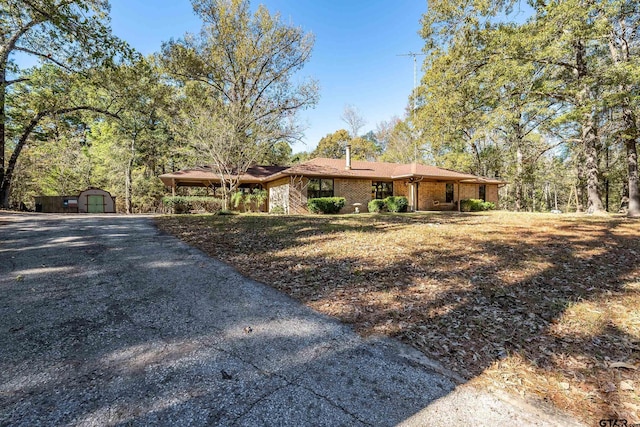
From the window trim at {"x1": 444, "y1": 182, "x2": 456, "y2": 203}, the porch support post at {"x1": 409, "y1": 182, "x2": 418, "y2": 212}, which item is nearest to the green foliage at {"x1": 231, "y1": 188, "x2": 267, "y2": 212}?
the porch support post at {"x1": 409, "y1": 182, "x2": 418, "y2": 212}

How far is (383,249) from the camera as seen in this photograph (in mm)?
6059

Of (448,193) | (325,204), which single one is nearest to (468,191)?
(448,193)

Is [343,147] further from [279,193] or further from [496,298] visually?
[496,298]

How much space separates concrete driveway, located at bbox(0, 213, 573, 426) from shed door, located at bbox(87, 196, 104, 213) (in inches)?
688

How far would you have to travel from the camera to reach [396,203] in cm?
1817

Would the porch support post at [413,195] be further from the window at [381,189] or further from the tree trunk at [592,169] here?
the tree trunk at [592,169]

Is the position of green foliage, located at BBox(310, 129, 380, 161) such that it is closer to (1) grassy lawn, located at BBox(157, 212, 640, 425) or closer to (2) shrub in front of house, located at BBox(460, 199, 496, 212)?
(2) shrub in front of house, located at BBox(460, 199, 496, 212)

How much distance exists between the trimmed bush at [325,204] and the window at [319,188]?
0.89 metres

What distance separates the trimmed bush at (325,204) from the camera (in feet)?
54.3

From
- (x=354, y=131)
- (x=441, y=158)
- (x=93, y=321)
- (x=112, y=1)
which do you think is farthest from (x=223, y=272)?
(x=354, y=131)

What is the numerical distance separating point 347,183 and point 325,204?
110 inches

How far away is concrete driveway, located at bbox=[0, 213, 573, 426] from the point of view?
176cm

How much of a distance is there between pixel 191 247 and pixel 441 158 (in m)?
27.2

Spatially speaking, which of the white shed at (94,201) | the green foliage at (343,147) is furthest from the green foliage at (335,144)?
the white shed at (94,201)
